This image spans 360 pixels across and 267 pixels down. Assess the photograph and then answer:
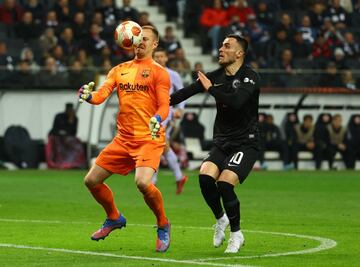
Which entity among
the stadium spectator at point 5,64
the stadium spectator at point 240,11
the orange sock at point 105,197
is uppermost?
the orange sock at point 105,197

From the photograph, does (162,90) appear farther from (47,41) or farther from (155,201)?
(47,41)

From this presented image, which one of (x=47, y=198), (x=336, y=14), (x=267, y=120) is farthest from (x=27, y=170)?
(x=336, y=14)

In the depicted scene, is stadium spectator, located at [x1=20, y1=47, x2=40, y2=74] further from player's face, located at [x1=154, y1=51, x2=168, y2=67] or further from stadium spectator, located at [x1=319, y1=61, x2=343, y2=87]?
player's face, located at [x1=154, y1=51, x2=168, y2=67]

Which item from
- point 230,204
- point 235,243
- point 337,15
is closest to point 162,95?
point 230,204

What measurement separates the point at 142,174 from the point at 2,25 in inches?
744

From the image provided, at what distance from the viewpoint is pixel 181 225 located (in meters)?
15.3

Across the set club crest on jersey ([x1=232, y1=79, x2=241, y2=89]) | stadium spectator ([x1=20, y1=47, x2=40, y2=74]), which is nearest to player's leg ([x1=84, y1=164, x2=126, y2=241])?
club crest on jersey ([x1=232, y1=79, x2=241, y2=89])

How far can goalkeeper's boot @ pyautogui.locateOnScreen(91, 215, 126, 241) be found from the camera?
1274 centimetres

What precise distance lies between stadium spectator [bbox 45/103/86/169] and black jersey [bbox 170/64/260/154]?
53.4ft

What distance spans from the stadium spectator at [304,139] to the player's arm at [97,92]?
17285 mm

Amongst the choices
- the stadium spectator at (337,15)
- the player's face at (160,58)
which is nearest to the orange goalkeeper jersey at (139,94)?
the player's face at (160,58)

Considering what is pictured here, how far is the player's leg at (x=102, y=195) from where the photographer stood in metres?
12.6

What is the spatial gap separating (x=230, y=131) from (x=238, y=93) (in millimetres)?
496

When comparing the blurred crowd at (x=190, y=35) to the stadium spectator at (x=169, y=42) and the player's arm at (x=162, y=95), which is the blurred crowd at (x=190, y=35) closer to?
the stadium spectator at (x=169, y=42)
